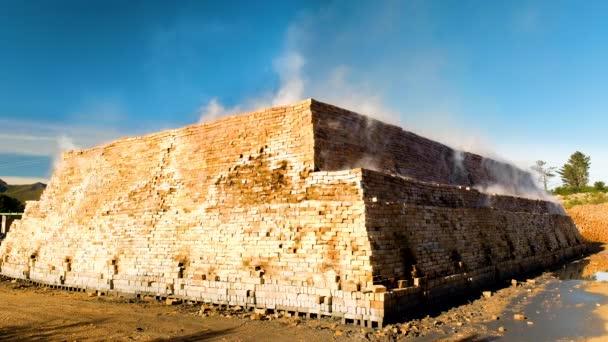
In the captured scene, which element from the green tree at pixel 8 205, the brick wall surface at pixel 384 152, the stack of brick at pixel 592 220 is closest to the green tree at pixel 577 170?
the stack of brick at pixel 592 220

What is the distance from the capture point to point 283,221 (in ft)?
33.7

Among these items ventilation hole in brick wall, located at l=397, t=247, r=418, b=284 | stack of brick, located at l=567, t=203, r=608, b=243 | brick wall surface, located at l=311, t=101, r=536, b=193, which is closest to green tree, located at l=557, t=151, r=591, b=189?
stack of brick, located at l=567, t=203, r=608, b=243

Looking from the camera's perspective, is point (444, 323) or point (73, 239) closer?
point (444, 323)

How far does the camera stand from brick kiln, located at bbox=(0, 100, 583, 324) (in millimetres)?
9164

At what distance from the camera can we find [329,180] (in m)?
10.1

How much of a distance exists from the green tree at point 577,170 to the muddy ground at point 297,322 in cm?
5660

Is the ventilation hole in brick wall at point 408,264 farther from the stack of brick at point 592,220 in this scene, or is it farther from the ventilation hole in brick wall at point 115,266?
the stack of brick at point 592,220

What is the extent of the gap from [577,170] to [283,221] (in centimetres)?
6466

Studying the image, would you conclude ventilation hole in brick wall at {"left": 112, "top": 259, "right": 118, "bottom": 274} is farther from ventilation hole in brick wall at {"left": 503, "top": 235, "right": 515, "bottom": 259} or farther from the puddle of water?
ventilation hole in brick wall at {"left": 503, "top": 235, "right": 515, "bottom": 259}

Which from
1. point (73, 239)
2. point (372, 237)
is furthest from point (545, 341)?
point (73, 239)

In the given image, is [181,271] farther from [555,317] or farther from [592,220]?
[592,220]

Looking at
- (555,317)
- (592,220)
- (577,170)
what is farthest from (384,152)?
(577,170)

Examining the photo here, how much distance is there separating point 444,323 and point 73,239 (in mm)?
14000

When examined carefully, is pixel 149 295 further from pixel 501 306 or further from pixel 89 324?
pixel 501 306
